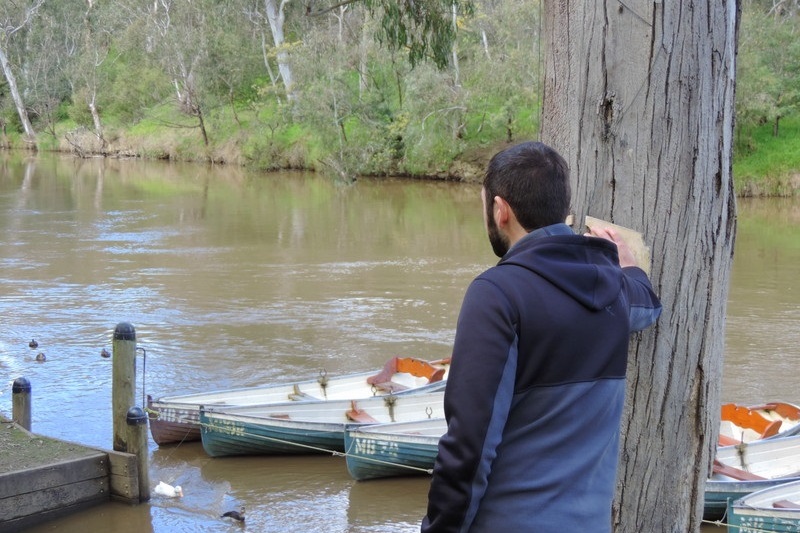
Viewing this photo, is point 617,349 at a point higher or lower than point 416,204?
higher

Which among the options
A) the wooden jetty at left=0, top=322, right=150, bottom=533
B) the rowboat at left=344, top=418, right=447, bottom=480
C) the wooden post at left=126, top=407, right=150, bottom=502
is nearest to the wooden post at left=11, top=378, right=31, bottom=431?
the wooden jetty at left=0, top=322, right=150, bottom=533

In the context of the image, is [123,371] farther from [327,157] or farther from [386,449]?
[327,157]

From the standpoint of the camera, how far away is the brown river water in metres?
7.44

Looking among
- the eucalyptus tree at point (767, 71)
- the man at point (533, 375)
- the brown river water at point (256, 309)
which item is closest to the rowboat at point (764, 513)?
the brown river water at point (256, 309)

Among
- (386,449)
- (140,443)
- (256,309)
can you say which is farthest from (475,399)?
(256,309)

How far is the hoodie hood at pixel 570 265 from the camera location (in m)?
1.80

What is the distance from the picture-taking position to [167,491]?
7055mm

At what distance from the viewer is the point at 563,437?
1.81 meters

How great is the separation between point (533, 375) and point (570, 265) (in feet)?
0.71

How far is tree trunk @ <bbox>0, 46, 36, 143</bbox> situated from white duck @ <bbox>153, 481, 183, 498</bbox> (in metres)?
46.7

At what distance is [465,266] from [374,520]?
10.2 metres

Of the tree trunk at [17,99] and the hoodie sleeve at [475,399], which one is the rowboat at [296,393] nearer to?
the hoodie sleeve at [475,399]

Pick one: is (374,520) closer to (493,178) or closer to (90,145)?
(493,178)

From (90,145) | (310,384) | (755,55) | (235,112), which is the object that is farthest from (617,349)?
(90,145)
